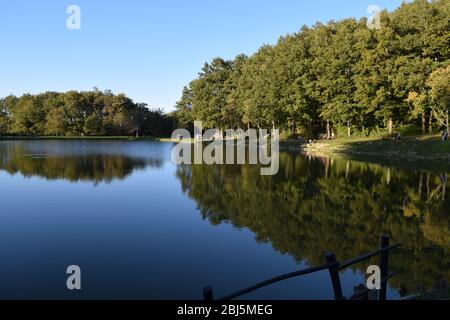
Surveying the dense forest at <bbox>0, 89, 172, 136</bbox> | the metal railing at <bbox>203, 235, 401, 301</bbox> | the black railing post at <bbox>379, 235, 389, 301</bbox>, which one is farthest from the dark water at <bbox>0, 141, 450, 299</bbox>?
the dense forest at <bbox>0, 89, 172, 136</bbox>

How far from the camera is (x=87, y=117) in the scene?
4722 inches

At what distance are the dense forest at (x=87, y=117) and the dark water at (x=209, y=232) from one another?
93.6 meters

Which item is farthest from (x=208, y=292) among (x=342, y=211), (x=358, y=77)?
(x=358, y=77)

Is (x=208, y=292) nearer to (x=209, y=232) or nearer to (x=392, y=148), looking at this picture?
(x=209, y=232)

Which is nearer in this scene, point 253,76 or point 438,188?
point 438,188

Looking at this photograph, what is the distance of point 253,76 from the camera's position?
78.4 m

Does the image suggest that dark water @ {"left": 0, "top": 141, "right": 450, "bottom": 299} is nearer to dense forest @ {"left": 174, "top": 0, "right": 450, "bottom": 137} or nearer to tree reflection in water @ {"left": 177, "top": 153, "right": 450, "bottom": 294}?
tree reflection in water @ {"left": 177, "top": 153, "right": 450, "bottom": 294}

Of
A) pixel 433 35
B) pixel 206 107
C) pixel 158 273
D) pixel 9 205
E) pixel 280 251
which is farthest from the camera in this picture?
pixel 206 107

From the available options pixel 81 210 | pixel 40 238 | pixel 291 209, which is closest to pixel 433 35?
pixel 291 209

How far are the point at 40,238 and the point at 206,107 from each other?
269 ft

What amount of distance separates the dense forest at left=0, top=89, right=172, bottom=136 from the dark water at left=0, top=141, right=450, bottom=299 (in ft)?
307
